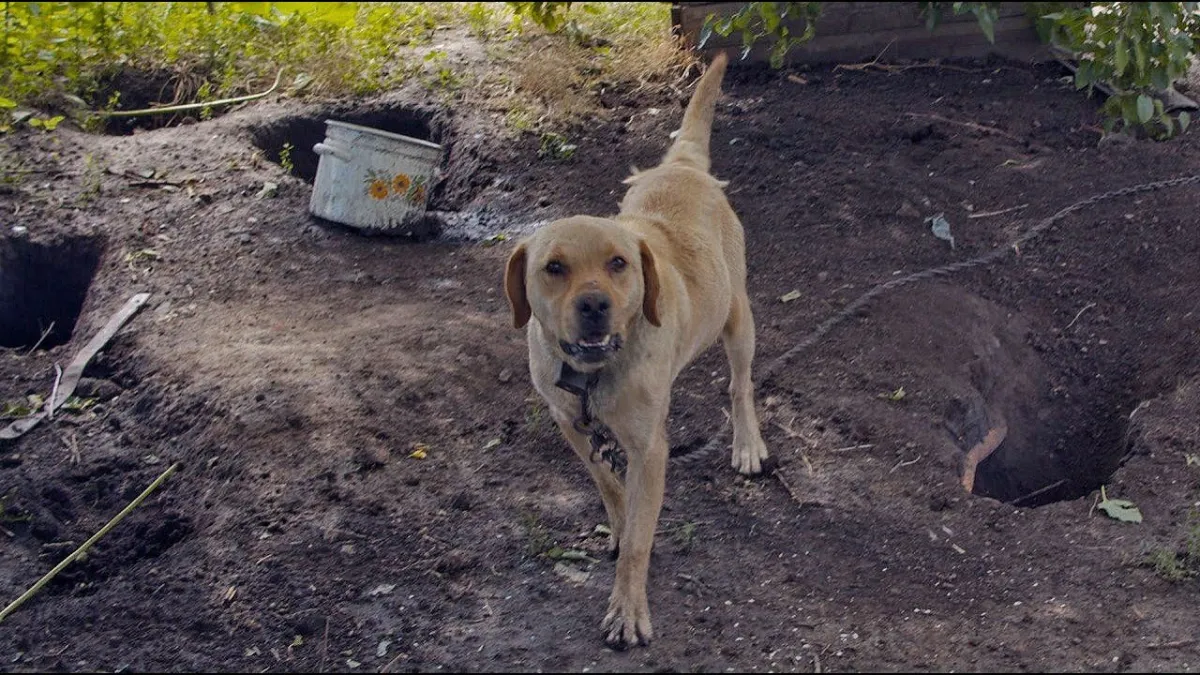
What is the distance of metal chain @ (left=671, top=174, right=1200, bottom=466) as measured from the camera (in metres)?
5.32

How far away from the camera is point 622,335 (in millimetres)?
3939

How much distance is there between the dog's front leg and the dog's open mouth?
33cm

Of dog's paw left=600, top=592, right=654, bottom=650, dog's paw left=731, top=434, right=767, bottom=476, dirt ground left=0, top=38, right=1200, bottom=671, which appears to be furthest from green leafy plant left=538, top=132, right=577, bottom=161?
dog's paw left=600, top=592, right=654, bottom=650

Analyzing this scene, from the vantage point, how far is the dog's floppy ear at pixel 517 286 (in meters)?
4.09

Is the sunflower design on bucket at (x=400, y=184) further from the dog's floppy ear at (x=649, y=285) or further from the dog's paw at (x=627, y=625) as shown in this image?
the dog's paw at (x=627, y=625)

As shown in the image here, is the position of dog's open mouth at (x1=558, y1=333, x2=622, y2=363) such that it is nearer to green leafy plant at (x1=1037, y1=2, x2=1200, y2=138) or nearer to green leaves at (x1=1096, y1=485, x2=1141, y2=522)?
green leaves at (x1=1096, y1=485, x2=1141, y2=522)

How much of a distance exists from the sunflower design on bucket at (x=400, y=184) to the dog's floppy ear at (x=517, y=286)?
9.30 ft

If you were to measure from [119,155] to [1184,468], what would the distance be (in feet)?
19.7

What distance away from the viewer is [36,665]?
13.9 ft

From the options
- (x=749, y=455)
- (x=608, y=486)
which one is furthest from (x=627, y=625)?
(x=749, y=455)

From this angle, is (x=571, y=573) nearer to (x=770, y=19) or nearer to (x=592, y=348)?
(x=592, y=348)

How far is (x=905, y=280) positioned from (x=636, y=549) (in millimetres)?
2827

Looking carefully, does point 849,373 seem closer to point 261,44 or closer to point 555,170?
point 555,170

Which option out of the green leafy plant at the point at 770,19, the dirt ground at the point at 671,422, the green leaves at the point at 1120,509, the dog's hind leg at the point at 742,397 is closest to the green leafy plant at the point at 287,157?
the dirt ground at the point at 671,422
